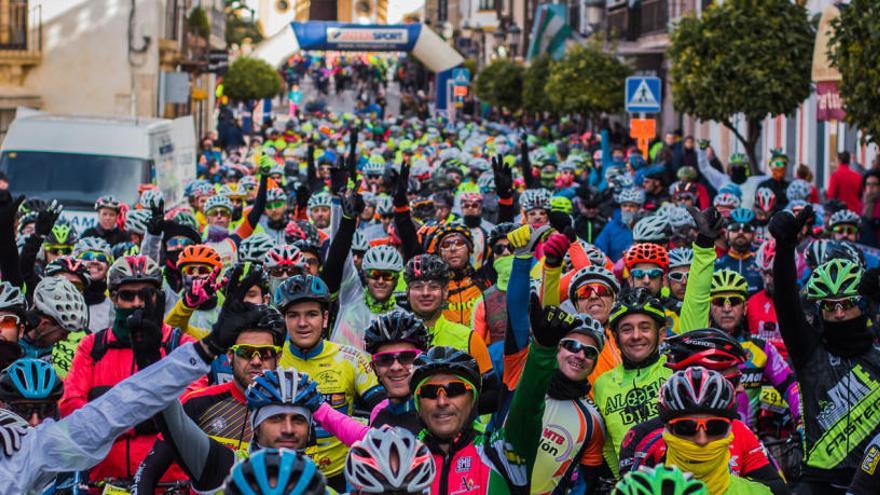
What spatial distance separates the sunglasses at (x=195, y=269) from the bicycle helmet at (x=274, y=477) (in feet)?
19.5

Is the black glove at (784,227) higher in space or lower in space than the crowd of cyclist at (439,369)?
higher

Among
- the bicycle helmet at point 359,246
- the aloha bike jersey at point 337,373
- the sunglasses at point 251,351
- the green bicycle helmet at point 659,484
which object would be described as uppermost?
the bicycle helmet at point 359,246

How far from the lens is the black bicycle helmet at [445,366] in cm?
600

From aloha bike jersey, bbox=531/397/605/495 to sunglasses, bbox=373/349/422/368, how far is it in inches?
23.8

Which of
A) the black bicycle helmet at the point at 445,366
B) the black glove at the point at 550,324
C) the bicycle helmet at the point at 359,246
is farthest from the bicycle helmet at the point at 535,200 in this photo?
the black glove at the point at 550,324

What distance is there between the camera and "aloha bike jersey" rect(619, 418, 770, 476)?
20.9 feet

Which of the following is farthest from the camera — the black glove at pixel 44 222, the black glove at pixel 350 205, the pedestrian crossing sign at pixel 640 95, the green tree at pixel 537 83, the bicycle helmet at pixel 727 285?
the green tree at pixel 537 83

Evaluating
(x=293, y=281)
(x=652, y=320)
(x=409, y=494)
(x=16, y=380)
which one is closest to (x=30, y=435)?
(x=16, y=380)

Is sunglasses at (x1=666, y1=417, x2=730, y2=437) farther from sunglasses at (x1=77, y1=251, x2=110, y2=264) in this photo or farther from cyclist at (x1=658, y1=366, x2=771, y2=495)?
sunglasses at (x1=77, y1=251, x2=110, y2=264)

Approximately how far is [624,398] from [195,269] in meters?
3.86

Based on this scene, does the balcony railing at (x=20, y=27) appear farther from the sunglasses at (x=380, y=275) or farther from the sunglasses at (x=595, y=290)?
the sunglasses at (x=595, y=290)

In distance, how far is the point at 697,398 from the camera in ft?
18.6

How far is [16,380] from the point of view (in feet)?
19.9

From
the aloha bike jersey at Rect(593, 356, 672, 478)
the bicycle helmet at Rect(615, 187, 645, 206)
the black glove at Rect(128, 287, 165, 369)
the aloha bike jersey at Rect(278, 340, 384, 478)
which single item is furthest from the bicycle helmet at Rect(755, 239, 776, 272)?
the black glove at Rect(128, 287, 165, 369)
